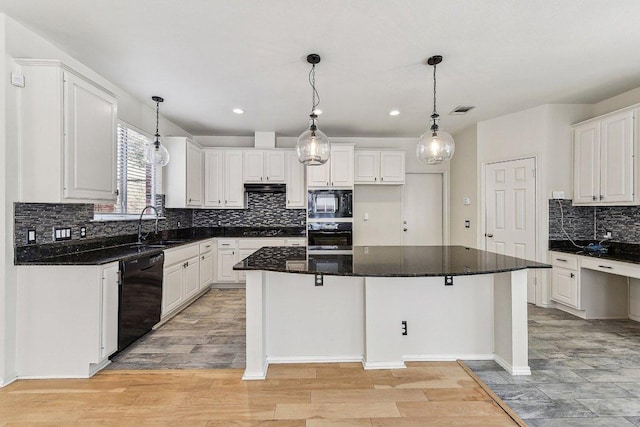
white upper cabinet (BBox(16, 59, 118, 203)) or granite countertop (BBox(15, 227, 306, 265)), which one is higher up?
white upper cabinet (BBox(16, 59, 118, 203))

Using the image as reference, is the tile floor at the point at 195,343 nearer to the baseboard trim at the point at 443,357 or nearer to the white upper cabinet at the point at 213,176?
the baseboard trim at the point at 443,357

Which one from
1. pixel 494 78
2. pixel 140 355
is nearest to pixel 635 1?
pixel 494 78

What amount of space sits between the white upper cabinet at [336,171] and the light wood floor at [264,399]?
307cm

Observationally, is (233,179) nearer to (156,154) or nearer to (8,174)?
(156,154)

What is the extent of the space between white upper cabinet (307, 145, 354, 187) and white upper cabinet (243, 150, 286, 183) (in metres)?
0.52

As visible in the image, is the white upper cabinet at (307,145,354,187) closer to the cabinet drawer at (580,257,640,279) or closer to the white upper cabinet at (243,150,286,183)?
the white upper cabinet at (243,150,286,183)

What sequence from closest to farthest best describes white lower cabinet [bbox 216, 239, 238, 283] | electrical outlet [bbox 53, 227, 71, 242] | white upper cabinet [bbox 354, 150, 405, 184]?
electrical outlet [bbox 53, 227, 71, 242]
white lower cabinet [bbox 216, 239, 238, 283]
white upper cabinet [bbox 354, 150, 405, 184]

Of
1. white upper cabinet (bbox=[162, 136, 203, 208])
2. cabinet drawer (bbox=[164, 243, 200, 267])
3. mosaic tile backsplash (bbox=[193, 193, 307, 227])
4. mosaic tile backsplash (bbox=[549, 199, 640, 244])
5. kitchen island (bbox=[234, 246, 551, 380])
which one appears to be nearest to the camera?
kitchen island (bbox=[234, 246, 551, 380])

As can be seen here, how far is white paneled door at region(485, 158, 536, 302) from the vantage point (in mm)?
4188

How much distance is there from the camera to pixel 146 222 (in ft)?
13.5

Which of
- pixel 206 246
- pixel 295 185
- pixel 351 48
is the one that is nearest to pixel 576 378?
pixel 351 48

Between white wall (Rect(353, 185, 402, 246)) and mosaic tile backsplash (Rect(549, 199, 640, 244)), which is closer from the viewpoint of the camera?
mosaic tile backsplash (Rect(549, 199, 640, 244))

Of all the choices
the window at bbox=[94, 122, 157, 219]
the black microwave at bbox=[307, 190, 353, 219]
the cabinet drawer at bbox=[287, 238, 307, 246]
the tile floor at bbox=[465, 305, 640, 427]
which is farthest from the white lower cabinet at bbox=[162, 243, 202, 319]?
the tile floor at bbox=[465, 305, 640, 427]

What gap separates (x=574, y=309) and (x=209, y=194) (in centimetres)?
515
